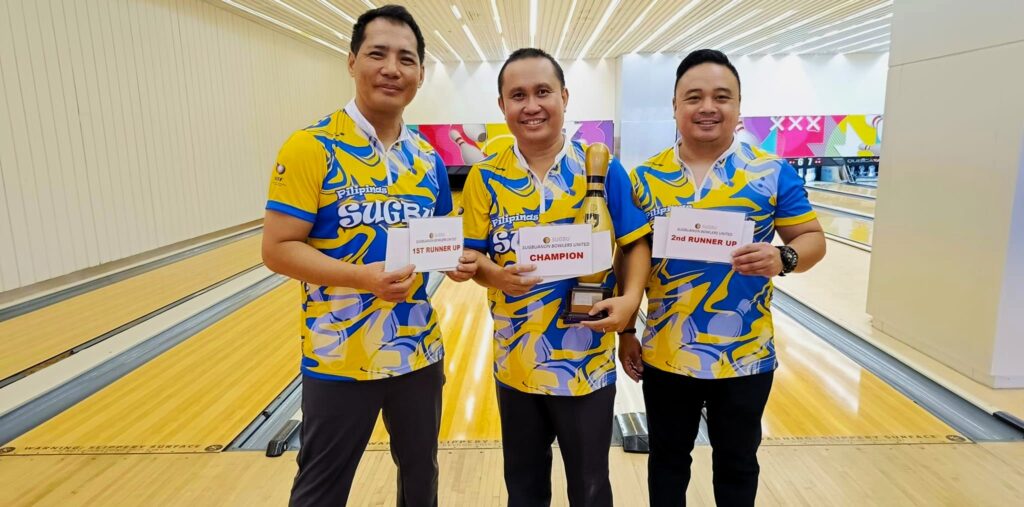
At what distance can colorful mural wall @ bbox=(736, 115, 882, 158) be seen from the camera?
A: 13688 mm

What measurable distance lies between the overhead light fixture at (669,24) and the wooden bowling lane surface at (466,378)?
21.4ft

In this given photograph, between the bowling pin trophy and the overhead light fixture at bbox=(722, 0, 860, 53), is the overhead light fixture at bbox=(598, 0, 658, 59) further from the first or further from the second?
the bowling pin trophy

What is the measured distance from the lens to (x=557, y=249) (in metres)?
1.39

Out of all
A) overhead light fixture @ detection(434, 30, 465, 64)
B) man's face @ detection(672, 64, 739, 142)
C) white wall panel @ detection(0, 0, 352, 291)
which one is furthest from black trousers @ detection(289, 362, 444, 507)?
overhead light fixture @ detection(434, 30, 465, 64)

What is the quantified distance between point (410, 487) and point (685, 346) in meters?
0.87

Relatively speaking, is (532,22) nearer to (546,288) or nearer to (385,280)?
(546,288)

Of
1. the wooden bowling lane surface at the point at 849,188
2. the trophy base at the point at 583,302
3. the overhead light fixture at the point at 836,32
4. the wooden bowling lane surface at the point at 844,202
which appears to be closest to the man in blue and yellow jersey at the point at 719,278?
the trophy base at the point at 583,302

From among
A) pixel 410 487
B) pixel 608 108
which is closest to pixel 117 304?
pixel 410 487

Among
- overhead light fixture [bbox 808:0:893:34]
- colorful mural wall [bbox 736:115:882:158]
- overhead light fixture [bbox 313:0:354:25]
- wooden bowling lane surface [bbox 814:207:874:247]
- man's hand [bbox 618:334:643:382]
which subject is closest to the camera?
man's hand [bbox 618:334:643:382]

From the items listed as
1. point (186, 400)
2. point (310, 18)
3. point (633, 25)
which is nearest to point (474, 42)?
point (633, 25)

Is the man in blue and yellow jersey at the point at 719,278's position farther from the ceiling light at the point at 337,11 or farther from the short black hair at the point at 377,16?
the ceiling light at the point at 337,11

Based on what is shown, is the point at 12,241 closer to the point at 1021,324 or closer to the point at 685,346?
the point at 685,346

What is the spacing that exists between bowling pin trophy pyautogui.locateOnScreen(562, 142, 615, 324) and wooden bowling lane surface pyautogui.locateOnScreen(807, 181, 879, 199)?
11932 millimetres

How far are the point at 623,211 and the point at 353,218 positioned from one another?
0.69 m
